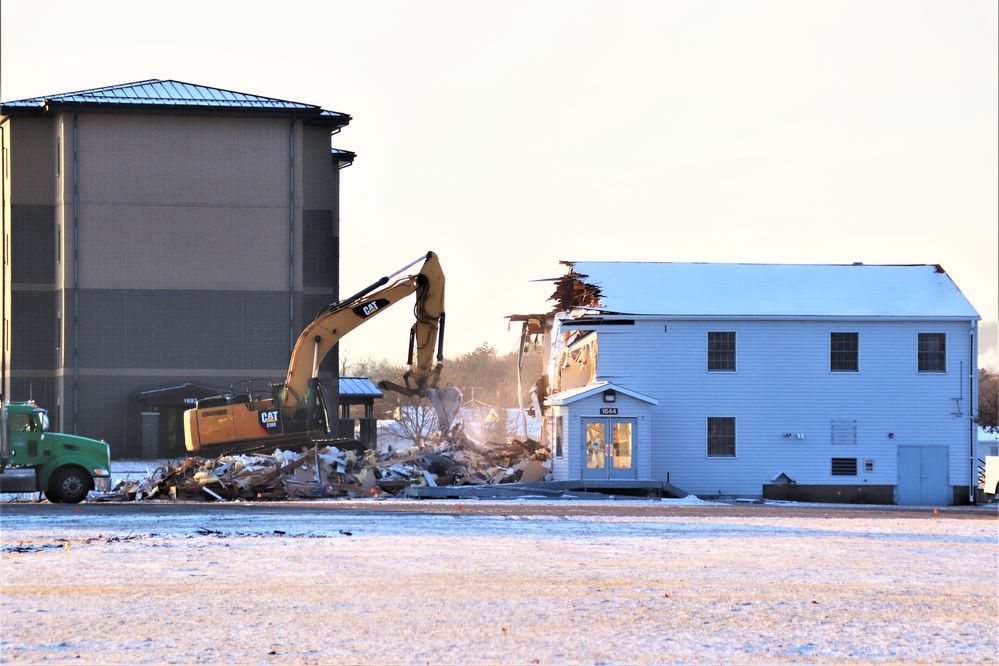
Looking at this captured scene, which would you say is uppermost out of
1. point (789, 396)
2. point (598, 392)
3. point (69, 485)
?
point (598, 392)

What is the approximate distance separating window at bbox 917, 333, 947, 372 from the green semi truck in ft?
87.4

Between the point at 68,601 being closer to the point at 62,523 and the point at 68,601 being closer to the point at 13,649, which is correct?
the point at 13,649

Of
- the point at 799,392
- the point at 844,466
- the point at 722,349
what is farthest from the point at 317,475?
the point at 844,466

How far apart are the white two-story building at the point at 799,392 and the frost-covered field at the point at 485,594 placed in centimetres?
1849

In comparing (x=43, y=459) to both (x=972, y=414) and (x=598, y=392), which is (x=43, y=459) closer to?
(x=598, y=392)

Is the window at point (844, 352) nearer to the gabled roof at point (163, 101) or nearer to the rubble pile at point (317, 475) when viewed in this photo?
the rubble pile at point (317, 475)

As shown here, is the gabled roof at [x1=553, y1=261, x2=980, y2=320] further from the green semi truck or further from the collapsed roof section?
the green semi truck

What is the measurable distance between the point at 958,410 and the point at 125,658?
37608 millimetres

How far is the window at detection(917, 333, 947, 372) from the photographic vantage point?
45250 mm

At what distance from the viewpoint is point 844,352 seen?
45250 mm

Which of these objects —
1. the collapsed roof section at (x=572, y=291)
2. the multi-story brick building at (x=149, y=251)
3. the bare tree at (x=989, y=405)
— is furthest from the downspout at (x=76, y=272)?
the bare tree at (x=989, y=405)

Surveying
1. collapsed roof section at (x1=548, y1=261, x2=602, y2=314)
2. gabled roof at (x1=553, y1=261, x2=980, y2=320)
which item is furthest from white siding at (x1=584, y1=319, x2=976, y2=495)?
collapsed roof section at (x1=548, y1=261, x2=602, y2=314)

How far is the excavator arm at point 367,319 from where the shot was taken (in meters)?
40.8

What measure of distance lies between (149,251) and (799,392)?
1085 inches
